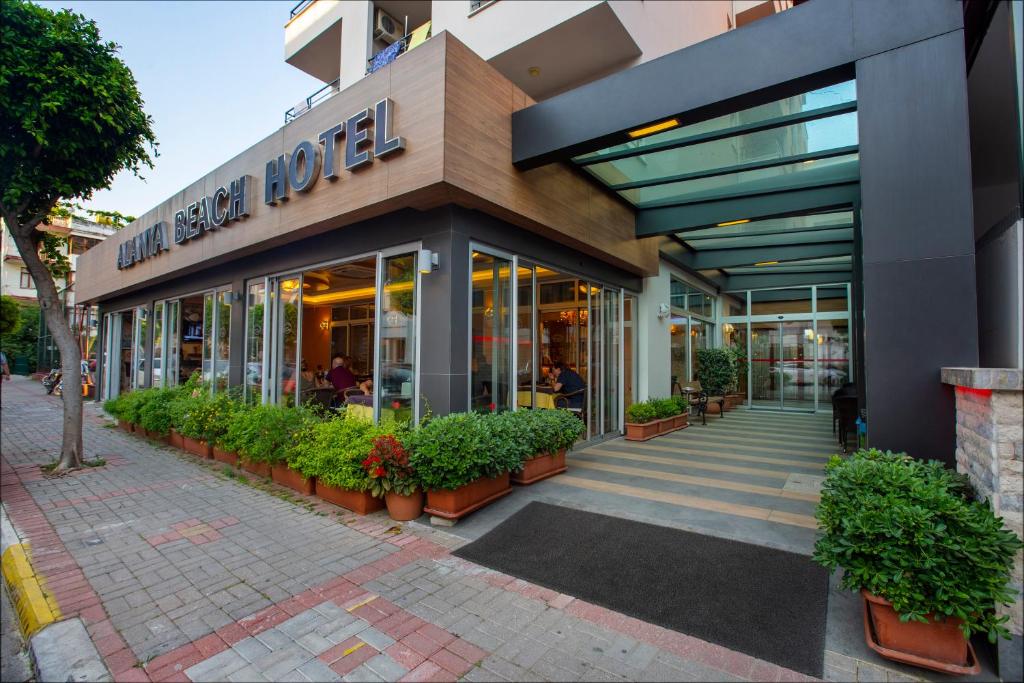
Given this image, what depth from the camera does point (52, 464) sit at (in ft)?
22.2

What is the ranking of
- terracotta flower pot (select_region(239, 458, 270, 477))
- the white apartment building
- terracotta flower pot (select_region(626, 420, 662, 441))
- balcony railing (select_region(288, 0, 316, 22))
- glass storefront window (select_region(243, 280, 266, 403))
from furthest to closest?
the white apartment building → balcony railing (select_region(288, 0, 316, 22)) → glass storefront window (select_region(243, 280, 266, 403)) → terracotta flower pot (select_region(626, 420, 662, 441)) → terracotta flower pot (select_region(239, 458, 270, 477))

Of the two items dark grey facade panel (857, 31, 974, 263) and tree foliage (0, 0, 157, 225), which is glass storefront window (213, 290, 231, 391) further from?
dark grey facade panel (857, 31, 974, 263)

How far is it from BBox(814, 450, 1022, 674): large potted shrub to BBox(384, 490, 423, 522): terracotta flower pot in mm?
3320

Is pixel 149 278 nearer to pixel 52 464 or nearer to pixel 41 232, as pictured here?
pixel 41 232

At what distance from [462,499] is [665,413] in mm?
5947

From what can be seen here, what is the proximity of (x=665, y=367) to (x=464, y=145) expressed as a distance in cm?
741

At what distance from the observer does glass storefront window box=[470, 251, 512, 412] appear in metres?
6.00

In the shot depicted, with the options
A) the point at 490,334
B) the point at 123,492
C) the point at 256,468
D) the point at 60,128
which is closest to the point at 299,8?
the point at 60,128

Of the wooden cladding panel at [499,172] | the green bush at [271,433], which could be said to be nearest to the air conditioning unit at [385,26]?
the wooden cladding panel at [499,172]

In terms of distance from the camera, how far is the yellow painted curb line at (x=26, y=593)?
309cm

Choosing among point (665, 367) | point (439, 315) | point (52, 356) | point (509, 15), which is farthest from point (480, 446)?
point (52, 356)

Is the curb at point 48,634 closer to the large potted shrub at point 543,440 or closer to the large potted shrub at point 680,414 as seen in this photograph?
the large potted shrub at point 543,440

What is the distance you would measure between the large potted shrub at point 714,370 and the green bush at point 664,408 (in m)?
4.05

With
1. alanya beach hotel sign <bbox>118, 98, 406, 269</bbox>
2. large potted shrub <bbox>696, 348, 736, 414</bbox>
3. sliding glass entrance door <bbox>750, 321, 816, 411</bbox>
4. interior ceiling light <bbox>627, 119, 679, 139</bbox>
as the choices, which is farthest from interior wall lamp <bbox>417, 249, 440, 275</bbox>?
sliding glass entrance door <bbox>750, 321, 816, 411</bbox>
